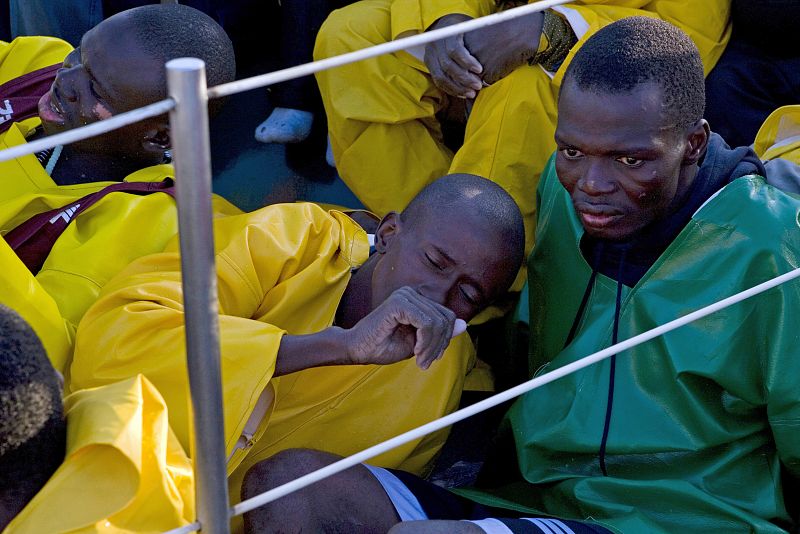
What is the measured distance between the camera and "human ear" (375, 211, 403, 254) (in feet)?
5.03

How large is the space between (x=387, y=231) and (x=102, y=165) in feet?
1.81

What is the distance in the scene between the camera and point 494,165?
1.89 metres

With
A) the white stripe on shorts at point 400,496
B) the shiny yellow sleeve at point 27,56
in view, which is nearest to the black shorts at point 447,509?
the white stripe on shorts at point 400,496

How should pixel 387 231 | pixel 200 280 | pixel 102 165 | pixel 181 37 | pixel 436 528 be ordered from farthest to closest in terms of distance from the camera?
pixel 102 165 < pixel 181 37 < pixel 387 231 < pixel 436 528 < pixel 200 280

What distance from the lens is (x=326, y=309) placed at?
1.49 m

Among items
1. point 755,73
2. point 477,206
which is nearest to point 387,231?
point 477,206

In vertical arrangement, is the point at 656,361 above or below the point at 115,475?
below

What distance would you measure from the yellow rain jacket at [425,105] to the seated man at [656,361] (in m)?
0.51

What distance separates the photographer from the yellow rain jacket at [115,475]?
2.89ft

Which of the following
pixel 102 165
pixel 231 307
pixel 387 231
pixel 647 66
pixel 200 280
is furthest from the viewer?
pixel 102 165

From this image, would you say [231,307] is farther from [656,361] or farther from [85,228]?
[656,361]

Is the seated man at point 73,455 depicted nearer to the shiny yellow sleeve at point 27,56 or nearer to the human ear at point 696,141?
the human ear at point 696,141

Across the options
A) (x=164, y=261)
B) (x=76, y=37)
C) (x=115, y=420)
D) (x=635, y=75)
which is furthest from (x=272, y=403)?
(x=76, y=37)

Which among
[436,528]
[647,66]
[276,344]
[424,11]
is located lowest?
[436,528]
